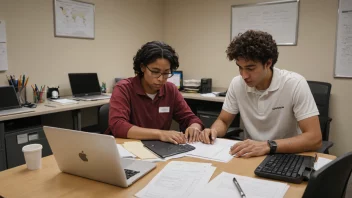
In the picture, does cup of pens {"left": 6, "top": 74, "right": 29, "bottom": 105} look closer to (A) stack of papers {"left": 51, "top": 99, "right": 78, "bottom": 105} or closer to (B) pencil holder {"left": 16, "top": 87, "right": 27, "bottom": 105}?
(B) pencil holder {"left": 16, "top": 87, "right": 27, "bottom": 105}

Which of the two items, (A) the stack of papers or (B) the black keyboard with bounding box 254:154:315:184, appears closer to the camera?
(B) the black keyboard with bounding box 254:154:315:184

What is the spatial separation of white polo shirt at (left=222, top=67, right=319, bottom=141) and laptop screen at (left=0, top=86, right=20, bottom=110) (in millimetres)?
1972

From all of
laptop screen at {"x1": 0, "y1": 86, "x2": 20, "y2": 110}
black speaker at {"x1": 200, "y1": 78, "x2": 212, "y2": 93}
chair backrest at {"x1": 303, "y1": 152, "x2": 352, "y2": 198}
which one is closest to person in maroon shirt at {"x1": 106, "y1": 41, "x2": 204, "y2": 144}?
chair backrest at {"x1": 303, "y1": 152, "x2": 352, "y2": 198}

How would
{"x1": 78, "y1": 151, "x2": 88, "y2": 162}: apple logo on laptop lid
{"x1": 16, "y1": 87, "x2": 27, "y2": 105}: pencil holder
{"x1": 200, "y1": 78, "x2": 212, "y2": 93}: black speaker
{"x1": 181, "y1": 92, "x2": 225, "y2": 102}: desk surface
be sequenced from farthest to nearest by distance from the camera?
1. {"x1": 200, "y1": 78, "x2": 212, "y2": 93}: black speaker
2. {"x1": 181, "y1": 92, "x2": 225, "y2": 102}: desk surface
3. {"x1": 16, "y1": 87, "x2": 27, "y2": 105}: pencil holder
4. {"x1": 78, "y1": 151, "x2": 88, "y2": 162}: apple logo on laptop lid

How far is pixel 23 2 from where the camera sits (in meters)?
2.88

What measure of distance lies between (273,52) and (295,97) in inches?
11.6

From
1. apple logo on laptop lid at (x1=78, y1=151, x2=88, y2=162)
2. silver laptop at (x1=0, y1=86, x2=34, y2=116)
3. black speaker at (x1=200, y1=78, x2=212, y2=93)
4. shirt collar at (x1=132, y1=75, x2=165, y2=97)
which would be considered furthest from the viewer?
black speaker at (x1=200, y1=78, x2=212, y2=93)

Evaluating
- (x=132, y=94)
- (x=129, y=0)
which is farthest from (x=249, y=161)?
(x=129, y=0)

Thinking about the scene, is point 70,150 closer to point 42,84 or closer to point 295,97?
point 295,97

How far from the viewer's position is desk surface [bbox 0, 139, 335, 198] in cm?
100

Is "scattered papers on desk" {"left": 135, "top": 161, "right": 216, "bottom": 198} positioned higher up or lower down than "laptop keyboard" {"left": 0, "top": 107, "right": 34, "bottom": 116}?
lower down

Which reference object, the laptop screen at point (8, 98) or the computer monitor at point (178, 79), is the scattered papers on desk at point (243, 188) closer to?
the laptop screen at point (8, 98)

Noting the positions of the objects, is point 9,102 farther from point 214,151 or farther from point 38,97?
point 214,151

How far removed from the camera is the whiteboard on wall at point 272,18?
136 inches
